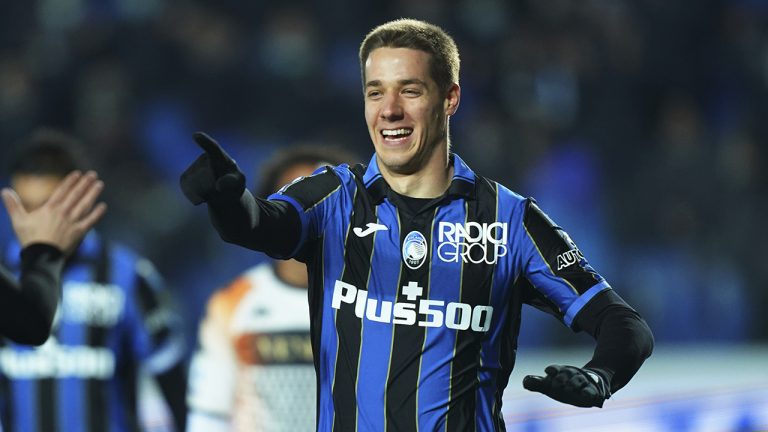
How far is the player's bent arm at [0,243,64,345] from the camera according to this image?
272 cm

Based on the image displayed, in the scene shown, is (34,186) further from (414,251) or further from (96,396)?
(414,251)

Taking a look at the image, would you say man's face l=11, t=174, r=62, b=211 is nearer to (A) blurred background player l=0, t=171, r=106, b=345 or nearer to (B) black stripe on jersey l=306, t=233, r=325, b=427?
(A) blurred background player l=0, t=171, r=106, b=345

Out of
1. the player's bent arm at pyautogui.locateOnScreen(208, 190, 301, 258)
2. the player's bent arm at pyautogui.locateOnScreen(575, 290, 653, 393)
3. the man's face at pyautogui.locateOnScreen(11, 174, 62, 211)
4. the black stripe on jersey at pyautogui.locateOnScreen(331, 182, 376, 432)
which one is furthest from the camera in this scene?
the man's face at pyautogui.locateOnScreen(11, 174, 62, 211)

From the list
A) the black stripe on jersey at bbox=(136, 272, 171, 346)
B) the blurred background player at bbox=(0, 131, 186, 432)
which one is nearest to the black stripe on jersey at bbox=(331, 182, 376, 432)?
the blurred background player at bbox=(0, 131, 186, 432)

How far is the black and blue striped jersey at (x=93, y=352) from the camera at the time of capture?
13.9 ft

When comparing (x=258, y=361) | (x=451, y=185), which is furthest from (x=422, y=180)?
(x=258, y=361)

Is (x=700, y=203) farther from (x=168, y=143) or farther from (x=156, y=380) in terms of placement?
(x=156, y=380)

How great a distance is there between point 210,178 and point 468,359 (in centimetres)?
78

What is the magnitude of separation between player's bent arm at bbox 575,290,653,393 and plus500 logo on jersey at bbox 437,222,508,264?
0.25m

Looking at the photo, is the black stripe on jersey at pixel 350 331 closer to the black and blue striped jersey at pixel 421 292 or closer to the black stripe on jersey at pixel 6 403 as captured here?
the black and blue striped jersey at pixel 421 292

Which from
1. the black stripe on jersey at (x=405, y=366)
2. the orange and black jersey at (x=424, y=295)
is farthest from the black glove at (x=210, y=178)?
the black stripe on jersey at (x=405, y=366)

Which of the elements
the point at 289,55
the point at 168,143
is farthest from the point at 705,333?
the point at 168,143

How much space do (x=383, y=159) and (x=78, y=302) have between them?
1.90 metres

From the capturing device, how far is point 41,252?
9.85ft
